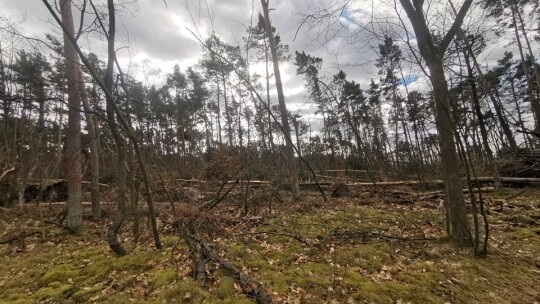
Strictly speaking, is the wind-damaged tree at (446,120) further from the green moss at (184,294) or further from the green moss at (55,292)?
the green moss at (55,292)

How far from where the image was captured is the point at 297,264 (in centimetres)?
460

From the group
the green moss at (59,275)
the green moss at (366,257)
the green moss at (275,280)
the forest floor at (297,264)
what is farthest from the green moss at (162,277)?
the green moss at (366,257)

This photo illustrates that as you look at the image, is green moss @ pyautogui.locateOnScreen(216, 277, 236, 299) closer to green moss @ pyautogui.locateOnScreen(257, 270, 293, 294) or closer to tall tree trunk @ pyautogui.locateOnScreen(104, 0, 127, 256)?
green moss @ pyautogui.locateOnScreen(257, 270, 293, 294)

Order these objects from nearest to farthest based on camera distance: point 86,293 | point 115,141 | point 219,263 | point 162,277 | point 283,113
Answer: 1. point 86,293
2. point 162,277
3. point 219,263
4. point 115,141
5. point 283,113

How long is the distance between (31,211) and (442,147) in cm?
1237

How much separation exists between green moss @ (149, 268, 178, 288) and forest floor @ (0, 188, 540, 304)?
19 mm

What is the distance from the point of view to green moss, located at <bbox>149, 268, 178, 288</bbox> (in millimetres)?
4070

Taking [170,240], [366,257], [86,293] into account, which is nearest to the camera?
[86,293]

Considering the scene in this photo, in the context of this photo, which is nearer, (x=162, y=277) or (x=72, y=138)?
(x=162, y=277)

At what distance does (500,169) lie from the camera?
39.5ft

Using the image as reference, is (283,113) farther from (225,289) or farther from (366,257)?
(225,289)

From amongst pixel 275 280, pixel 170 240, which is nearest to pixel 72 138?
pixel 170 240

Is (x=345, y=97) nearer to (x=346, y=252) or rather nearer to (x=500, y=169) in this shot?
(x=500, y=169)

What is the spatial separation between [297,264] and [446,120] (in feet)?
11.7
